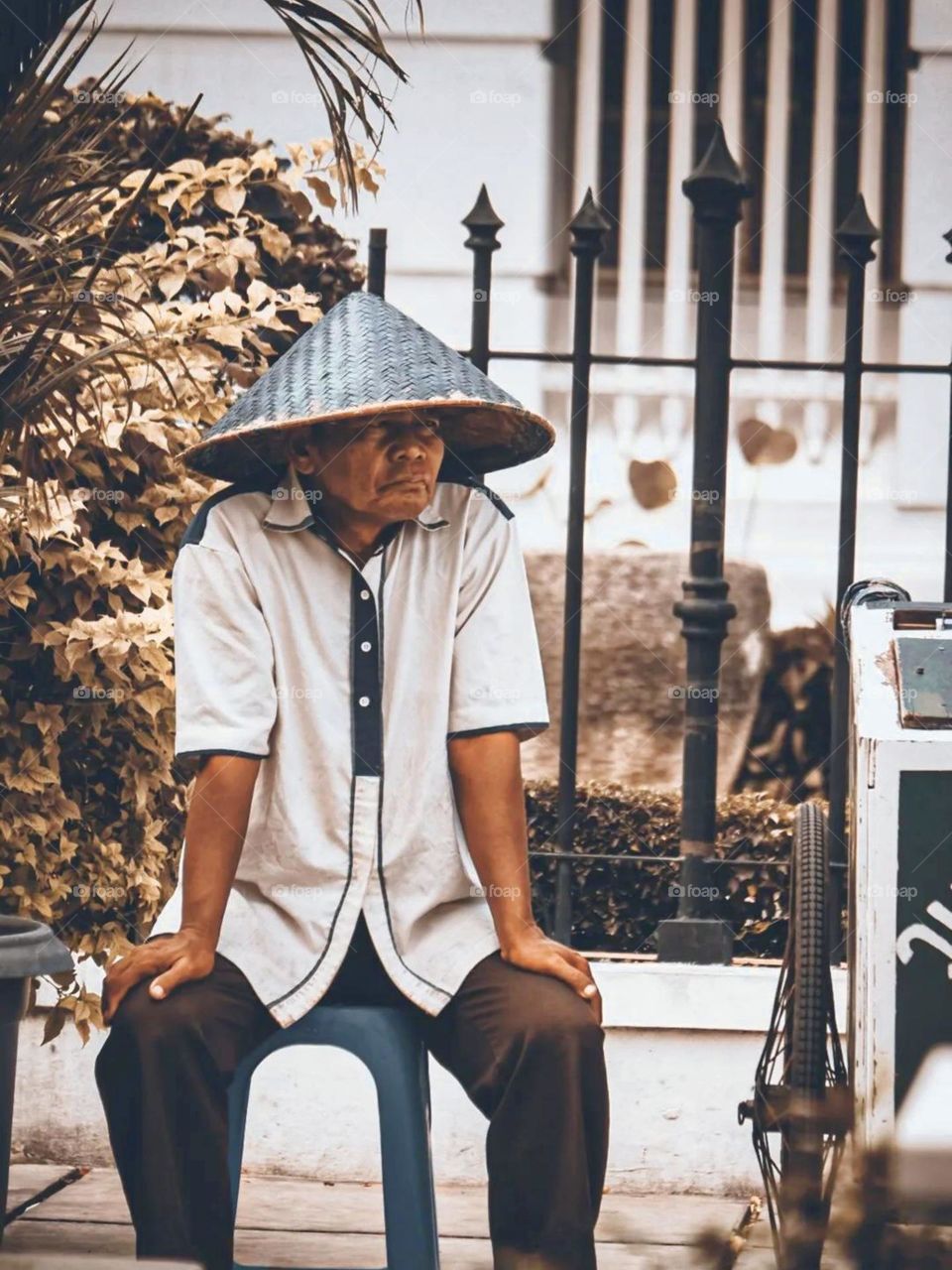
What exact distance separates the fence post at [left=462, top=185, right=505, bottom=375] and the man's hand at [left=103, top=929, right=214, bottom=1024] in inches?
80.1

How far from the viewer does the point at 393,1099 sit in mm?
2576

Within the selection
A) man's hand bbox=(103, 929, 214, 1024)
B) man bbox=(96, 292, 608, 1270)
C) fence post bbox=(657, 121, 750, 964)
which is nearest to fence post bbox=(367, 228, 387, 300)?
fence post bbox=(657, 121, 750, 964)

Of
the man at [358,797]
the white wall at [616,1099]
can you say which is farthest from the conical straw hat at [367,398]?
the white wall at [616,1099]

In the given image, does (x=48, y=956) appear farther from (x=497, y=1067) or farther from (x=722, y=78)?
(x=722, y=78)

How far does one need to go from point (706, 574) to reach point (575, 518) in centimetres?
33

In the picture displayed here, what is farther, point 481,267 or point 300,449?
point 481,267

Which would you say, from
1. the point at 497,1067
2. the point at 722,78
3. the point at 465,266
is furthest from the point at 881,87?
the point at 497,1067

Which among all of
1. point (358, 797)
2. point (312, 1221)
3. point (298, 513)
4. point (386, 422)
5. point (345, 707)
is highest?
point (386, 422)

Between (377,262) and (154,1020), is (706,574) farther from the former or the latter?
(154,1020)

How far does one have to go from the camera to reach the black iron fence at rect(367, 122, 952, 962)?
4.16 m

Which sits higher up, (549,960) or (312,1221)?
(549,960)

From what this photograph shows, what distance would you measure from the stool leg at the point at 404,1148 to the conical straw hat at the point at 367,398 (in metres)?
0.89

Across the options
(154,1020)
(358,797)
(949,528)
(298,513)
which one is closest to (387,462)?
(298,513)

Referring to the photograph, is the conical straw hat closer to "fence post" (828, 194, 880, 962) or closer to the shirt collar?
the shirt collar
